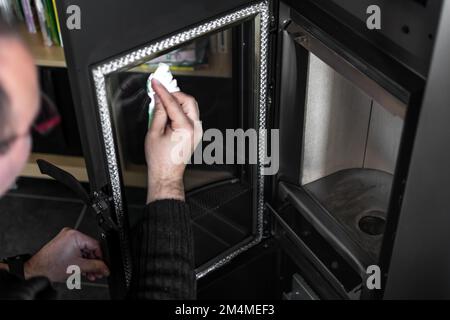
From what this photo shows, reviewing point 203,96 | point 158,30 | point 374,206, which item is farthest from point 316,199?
point 158,30

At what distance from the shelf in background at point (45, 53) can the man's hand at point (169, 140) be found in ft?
2.04

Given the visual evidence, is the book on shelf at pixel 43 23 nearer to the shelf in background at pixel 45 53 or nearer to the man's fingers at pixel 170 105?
the shelf in background at pixel 45 53

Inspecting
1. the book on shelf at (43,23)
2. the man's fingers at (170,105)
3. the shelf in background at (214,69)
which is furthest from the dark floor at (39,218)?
the man's fingers at (170,105)

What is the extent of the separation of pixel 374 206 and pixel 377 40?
368 millimetres

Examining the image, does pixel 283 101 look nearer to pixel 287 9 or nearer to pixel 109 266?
pixel 287 9

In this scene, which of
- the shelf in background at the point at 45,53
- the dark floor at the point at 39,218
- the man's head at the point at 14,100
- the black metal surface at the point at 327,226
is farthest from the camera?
the dark floor at the point at 39,218

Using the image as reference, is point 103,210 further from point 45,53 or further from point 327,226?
point 45,53

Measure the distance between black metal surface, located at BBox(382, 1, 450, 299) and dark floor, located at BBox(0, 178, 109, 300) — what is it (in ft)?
2.96

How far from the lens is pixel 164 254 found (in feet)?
2.90

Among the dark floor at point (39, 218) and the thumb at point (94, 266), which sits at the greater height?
the thumb at point (94, 266)

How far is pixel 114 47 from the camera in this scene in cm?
77

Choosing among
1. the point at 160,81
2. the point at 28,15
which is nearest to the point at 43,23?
the point at 28,15

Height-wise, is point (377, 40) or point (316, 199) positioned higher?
point (377, 40)

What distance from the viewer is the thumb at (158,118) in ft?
2.97
